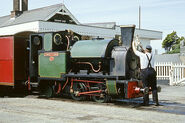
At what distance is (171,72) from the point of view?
18.7 m

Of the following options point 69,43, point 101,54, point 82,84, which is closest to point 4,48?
point 69,43

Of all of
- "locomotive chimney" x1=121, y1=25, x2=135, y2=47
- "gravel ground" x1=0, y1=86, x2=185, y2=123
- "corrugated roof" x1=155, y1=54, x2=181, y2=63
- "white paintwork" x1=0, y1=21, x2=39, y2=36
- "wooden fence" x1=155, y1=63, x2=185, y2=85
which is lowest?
"gravel ground" x1=0, y1=86, x2=185, y2=123

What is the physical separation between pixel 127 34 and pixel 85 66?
193cm

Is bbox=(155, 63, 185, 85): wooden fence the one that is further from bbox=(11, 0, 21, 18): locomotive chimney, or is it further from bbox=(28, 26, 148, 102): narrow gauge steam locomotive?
bbox=(11, 0, 21, 18): locomotive chimney

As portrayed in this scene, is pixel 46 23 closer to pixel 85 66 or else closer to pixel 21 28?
pixel 21 28

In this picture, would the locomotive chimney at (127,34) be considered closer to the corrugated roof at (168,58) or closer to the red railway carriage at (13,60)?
the red railway carriage at (13,60)

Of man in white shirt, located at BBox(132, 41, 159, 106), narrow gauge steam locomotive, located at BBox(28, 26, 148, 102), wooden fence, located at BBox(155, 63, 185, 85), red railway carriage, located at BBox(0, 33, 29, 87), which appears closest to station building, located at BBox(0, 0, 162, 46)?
wooden fence, located at BBox(155, 63, 185, 85)

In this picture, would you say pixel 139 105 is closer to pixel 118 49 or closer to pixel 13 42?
pixel 118 49

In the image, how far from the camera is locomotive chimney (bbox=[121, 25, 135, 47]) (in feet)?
31.3

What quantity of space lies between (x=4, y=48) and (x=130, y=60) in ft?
18.0

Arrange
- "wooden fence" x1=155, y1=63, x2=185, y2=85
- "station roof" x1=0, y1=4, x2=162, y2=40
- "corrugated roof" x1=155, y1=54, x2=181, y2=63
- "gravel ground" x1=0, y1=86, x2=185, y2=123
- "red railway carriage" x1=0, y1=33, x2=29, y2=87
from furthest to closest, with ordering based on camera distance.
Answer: "corrugated roof" x1=155, y1=54, x2=181, y2=63 < "station roof" x1=0, y1=4, x2=162, y2=40 < "wooden fence" x1=155, y1=63, x2=185, y2=85 < "red railway carriage" x1=0, y1=33, x2=29, y2=87 < "gravel ground" x1=0, y1=86, x2=185, y2=123

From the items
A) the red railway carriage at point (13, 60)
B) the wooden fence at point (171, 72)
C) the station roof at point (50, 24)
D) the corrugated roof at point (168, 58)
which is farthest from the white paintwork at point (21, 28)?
the corrugated roof at point (168, 58)

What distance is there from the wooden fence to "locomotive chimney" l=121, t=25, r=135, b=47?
9321 millimetres

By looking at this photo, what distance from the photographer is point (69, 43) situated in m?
11.2
